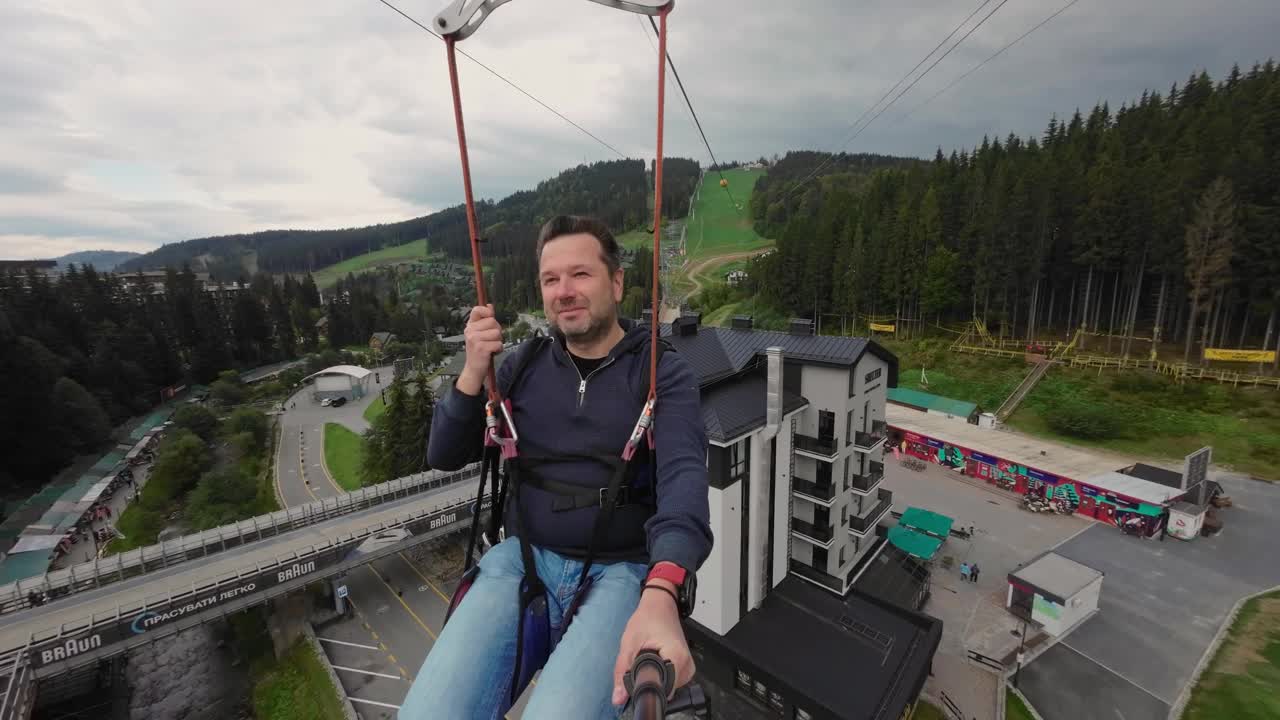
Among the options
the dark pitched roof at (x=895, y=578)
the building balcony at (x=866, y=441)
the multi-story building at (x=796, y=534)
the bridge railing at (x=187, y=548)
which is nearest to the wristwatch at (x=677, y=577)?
the multi-story building at (x=796, y=534)

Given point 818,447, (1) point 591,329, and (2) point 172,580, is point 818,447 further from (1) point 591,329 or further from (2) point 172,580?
(2) point 172,580

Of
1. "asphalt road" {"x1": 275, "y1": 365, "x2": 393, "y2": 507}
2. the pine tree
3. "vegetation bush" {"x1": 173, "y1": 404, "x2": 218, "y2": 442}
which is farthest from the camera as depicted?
"vegetation bush" {"x1": 173, "y1": 404, "x2": 218, "y2": 442}

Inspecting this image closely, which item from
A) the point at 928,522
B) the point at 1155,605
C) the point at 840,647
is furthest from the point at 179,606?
the point at 1155,605

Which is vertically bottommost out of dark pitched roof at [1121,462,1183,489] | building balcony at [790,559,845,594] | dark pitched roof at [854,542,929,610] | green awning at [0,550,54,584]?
green awning at [0,550,54,584]

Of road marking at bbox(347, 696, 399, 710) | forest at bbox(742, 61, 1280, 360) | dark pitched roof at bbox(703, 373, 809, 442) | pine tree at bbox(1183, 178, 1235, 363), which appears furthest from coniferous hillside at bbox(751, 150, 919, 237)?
road marking at bbox(347, 696, 399, 710)

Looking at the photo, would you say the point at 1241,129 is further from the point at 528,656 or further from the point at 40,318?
the point at 40,318

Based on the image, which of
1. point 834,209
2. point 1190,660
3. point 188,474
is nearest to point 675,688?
point 1190,660

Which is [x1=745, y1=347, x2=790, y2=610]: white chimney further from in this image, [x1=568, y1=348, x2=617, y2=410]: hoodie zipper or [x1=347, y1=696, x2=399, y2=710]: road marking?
[x1=347, y1=696, x2=399, y2=710]: road marking

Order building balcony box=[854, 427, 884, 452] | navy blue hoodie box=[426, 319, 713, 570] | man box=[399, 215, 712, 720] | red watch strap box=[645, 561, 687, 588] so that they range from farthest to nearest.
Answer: building balcony box=[854, 427, 884, 452]
navy blue hoodie box=[426, 319, 713, 570]
man box=[399, 215, 712, 720]
red watch strap box=[645, 561, 687, 588]
